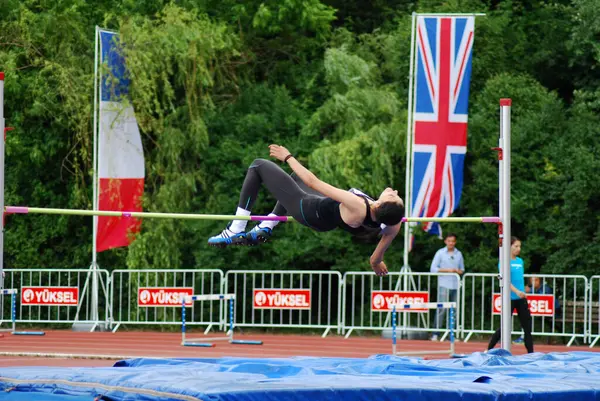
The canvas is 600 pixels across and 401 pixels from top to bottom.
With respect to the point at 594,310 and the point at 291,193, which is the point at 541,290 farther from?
the point at 291,193

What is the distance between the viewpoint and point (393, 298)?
15.5 metres

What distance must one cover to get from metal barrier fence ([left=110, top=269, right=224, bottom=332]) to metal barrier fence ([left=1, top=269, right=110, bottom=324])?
0.32m

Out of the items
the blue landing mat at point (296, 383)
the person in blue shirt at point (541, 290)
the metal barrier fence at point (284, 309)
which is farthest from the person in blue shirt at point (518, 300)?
the metal barrier fence at point (284, 309)

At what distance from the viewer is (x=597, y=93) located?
17281mm

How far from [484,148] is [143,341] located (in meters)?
6.17

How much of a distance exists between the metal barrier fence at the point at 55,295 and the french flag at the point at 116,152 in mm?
779

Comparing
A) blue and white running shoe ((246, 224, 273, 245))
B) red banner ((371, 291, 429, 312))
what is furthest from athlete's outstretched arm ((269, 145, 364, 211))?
red banner ((371, 291, 429, 312))

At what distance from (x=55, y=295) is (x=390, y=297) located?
500cm

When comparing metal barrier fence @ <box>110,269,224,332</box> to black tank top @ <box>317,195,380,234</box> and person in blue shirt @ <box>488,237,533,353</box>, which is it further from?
black tank top @ <box>317,195,380,234</box>

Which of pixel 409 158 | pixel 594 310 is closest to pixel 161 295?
pixel 409 158

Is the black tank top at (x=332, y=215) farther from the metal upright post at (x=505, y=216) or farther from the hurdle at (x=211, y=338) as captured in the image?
the hurdle at (x=211, y=338)

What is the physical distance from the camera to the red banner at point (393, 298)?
15.3 metres

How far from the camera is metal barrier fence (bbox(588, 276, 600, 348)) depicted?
15.1 meters

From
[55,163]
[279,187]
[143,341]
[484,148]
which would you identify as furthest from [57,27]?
[279,187]
